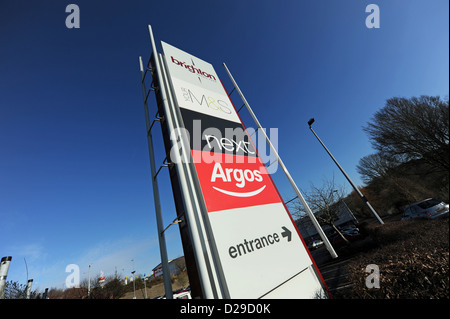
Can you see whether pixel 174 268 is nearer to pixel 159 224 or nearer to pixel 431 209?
pixel 431 209

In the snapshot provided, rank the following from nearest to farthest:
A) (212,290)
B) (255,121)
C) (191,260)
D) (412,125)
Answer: (212,290) < (191,260) < (255,121) < (412,125)

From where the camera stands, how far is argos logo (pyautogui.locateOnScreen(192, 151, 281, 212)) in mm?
2942

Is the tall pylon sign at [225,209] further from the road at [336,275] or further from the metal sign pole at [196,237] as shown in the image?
the road at [336,275]

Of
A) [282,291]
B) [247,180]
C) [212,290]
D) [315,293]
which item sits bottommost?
[315,293]

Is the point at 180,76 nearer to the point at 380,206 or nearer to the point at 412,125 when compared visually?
the point at 412,125

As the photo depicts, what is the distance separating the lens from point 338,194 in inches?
631

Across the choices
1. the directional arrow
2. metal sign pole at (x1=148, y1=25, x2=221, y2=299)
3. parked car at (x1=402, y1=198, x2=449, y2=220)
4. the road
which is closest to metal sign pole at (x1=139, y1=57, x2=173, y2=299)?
A: metal sign pole at (x1=148, y1=25, x2=221, y2=299)

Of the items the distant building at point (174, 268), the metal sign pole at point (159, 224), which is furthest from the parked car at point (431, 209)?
the distant building at point (174, 268)

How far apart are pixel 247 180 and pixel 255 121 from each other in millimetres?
2302

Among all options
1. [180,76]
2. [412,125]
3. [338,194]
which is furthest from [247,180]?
[412,125]

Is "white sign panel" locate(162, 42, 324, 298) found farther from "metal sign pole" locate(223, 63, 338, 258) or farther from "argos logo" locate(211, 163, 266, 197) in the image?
"metal sign pole" locate(223, 63, 338, 258)

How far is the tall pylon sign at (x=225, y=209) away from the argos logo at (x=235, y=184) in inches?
0.7

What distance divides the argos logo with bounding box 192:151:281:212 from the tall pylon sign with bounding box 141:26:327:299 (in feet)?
0.06

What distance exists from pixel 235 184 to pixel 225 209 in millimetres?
Answer: 663
